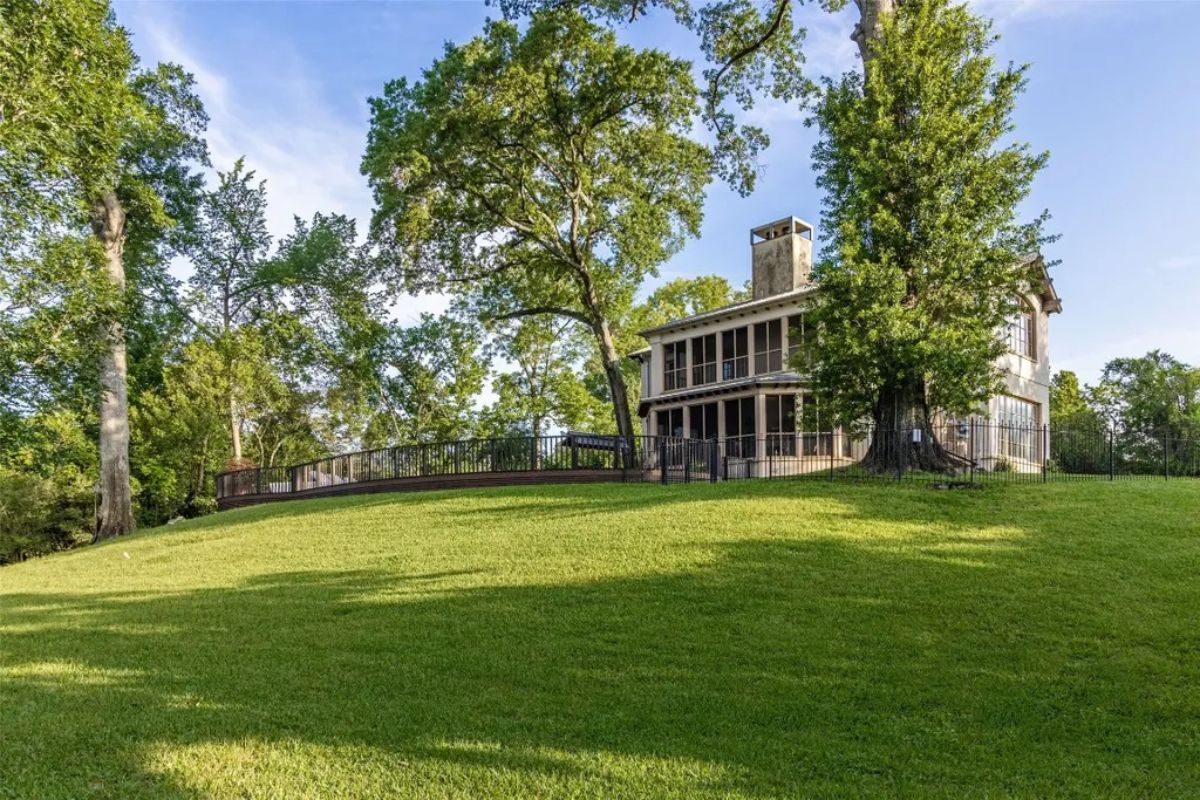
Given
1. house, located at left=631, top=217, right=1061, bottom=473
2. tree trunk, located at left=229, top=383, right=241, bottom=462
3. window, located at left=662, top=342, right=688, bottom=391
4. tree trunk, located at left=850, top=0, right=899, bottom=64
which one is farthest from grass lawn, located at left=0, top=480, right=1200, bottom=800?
tree trunk, located at left=229, top=383, right=241, bottom=462

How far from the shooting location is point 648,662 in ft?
19.8

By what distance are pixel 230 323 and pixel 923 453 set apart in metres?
26.6

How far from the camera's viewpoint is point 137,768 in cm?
412

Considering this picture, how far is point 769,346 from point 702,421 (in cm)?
380

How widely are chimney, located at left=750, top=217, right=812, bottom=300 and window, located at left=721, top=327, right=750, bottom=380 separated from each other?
210 centimetres

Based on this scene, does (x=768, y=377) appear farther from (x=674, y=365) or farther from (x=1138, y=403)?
(x=1138, y=403)

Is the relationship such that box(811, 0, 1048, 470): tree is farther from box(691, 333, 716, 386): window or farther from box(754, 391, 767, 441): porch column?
box(691, 333, 716, 386): window

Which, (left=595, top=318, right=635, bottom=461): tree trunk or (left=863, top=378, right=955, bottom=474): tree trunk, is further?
(left=595, top=318, right=635, bottom=461): tree trunk

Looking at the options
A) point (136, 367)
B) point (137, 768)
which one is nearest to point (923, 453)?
point (137, 768)

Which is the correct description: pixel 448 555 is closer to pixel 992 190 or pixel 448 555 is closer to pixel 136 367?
pixel 992 190

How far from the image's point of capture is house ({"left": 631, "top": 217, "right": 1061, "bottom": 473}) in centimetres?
2344

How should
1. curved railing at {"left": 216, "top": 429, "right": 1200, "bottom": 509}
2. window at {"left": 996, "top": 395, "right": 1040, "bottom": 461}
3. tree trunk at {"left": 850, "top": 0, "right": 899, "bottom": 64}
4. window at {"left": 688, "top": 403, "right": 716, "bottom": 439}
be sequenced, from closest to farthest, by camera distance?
1. tree trunk at {"left": 850, "top": 0, "right": 899, "bottom": 64}
2. curved railing at {"left": 216, "top": 429, "right": 1200, "bottom": 509}
3. window at {"left": 996, "top": 395, "right": 1040, "bottom": 461}
4. window at {"left": 688, "top": 403, "right": 716, "bottom": 439}

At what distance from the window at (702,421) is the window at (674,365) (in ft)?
5.55

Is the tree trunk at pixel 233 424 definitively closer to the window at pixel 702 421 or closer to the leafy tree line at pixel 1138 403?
the window at pixel 702 421
